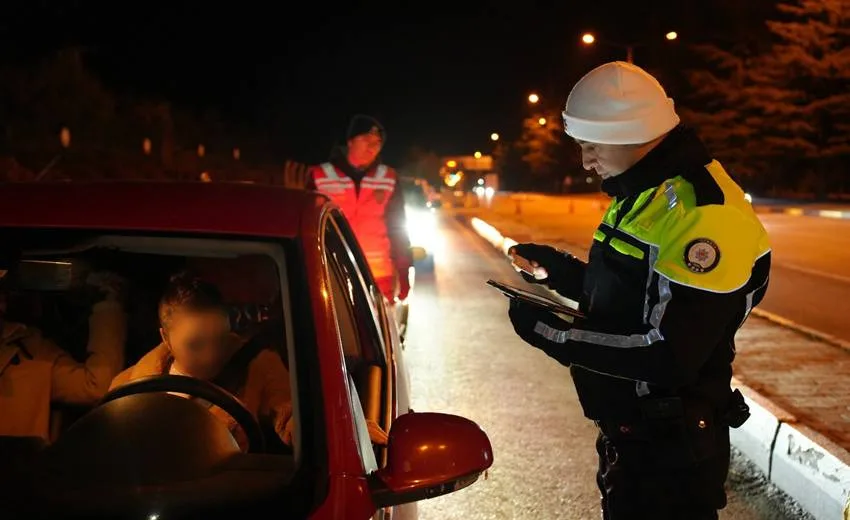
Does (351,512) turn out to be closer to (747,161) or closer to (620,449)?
(620,449)

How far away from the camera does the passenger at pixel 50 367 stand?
8.55 ft

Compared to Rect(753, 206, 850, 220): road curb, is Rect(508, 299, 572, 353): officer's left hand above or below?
above

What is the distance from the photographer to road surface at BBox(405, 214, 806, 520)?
4.12 metres

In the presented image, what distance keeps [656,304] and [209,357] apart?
1388mm

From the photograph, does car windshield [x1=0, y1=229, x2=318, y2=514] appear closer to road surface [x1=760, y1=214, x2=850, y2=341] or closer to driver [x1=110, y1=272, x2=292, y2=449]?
driver [x1=110, y1=272, x2=292, y2=449]

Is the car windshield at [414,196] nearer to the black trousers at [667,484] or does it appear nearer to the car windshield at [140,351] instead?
the car windshield at [140,351]

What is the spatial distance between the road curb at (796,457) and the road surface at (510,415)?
92 millimetres

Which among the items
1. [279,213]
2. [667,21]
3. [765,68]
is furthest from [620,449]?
[667,21]

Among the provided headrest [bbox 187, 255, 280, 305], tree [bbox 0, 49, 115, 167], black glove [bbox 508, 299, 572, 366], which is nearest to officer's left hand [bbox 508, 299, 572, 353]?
black glove [bbox 508, 299, 572, 366]

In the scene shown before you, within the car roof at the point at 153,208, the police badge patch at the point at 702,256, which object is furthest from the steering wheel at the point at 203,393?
the police badge patch at the point at 702,256

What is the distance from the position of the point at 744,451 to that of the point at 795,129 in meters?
34.8

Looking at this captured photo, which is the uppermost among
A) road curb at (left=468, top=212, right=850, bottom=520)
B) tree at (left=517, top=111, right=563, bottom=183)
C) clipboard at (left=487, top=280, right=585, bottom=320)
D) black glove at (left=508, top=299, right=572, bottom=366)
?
tree at (left=517, top=111, right=563, bottom=183)

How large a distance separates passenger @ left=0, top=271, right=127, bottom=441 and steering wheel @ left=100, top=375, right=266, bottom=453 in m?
0.53

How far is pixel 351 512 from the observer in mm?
1735
